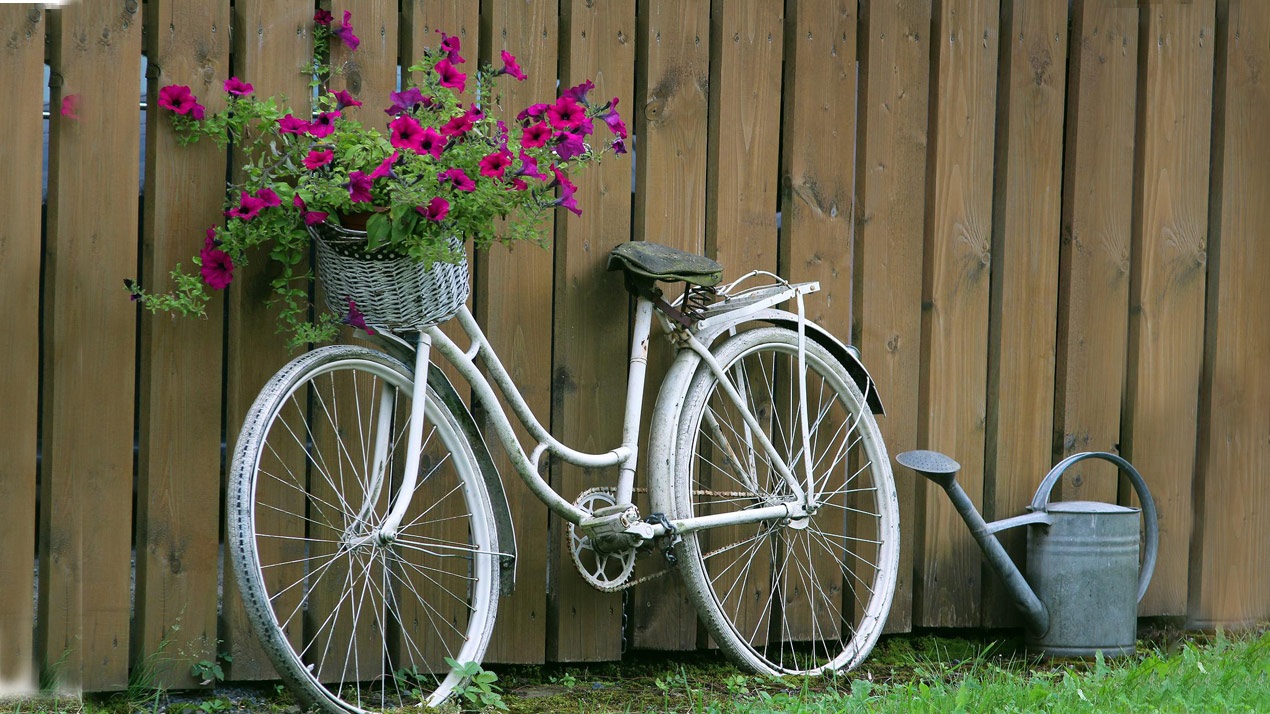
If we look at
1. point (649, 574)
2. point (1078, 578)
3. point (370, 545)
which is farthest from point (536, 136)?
point (1078, 578)

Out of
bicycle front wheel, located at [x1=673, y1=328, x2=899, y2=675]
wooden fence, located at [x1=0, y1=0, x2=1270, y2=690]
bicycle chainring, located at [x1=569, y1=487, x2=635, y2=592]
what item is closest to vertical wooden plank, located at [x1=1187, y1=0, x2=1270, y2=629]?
wooden fence, located at [x1=0, y1=0, x2=1270, y2=690]

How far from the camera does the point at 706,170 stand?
3086 millimetres

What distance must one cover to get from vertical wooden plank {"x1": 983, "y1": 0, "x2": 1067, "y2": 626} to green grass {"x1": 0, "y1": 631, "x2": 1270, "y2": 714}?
0.39 metres

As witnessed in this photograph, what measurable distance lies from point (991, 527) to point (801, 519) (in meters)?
0.66

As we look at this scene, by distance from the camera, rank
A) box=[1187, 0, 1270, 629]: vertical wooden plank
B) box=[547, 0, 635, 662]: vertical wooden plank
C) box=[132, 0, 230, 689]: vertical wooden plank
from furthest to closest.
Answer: box=[1187, 0, 1270, 629]: vertical wooden plank → box=[547, 0, 635, 662]: vertical wooden plank → box=[132, 0, 230, 689]: vertical wooden plank

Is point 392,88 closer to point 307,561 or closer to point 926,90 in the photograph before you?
point 307,561

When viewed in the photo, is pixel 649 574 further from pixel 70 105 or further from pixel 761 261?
pixel 70 105

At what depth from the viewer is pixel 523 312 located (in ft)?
9.35

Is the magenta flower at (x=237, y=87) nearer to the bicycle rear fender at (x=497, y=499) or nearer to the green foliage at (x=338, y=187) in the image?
the green foliage at (x=338, y=187)

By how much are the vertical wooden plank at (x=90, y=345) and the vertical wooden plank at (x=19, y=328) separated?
0.11 ft

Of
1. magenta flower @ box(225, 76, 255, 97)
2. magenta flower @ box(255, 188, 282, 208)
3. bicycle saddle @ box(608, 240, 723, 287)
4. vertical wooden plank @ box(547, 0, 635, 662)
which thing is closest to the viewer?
magenta flower @ box(255, 188, 282, 208)

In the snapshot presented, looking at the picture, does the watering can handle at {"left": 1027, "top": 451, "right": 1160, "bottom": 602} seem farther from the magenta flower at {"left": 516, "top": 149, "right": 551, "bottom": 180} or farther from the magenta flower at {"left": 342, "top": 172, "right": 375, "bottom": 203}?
the magenta flower at {"left": 342, "top": 172, "right": 375, "bottom": 203}

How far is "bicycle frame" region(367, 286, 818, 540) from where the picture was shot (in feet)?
7.90

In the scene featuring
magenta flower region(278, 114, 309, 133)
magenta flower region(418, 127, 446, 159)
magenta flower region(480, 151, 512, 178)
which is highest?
magenta flower region(278, 114, 309, 133)
